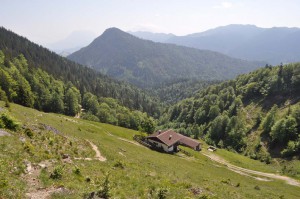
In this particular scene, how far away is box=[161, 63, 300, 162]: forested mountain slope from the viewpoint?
11144 cm

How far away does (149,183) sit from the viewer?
28.9m

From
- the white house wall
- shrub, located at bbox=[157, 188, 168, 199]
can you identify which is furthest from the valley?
the white house wall

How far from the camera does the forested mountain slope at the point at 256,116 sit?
11144cm

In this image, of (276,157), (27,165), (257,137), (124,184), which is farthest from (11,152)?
(257,137)

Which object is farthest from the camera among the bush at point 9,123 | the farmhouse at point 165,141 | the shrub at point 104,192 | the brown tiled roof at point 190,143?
the brown tiled roof at point 190,143

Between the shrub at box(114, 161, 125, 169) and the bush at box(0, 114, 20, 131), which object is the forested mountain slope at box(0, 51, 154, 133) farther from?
the bush at box(0, 114, 20, 131)

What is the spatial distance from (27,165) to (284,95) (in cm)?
15895

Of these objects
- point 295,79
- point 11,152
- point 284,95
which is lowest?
point 11,152

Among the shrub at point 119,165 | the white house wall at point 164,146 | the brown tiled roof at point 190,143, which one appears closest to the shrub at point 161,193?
the shrub at point 119,165

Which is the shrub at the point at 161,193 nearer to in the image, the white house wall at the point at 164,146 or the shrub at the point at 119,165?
the shrub at the point at 119,165

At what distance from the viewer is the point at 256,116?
14412cm

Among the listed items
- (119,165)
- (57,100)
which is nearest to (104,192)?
(119,165)

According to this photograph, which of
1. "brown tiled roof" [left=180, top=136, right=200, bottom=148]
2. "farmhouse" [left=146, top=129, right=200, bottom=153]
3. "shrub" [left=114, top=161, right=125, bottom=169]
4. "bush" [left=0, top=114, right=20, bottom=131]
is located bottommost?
"brown tiled roof" [left=180, top=136, right=200, bottom=148]

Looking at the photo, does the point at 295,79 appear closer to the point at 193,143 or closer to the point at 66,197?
the point at 193,143
